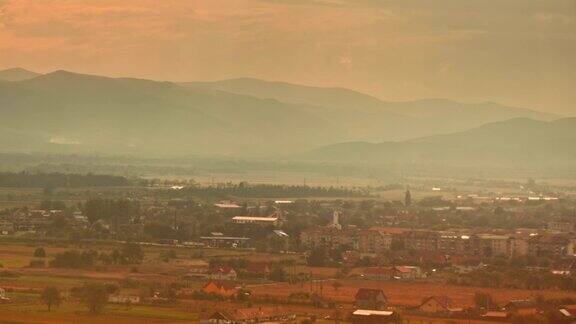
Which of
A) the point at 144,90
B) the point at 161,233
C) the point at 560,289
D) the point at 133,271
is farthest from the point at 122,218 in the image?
the point at 144,90

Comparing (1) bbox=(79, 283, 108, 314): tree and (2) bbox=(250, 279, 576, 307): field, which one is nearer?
(1) bbox=(79, 283, 108, 314): tree

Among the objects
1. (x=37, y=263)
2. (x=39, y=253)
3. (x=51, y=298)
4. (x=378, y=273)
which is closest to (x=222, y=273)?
(x=378, y=273)

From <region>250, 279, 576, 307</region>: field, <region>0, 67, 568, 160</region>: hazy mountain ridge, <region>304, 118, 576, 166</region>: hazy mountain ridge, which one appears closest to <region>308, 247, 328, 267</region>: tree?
<region>250, 279, 576, 307</region>: field

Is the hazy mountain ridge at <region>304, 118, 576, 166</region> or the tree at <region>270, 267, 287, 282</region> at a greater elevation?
the hazy mountain ridge at <region>304, 118, 576, 166</region>

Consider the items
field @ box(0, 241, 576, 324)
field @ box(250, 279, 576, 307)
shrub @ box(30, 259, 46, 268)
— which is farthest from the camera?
shrub @ box(30, 259, 46, 268)

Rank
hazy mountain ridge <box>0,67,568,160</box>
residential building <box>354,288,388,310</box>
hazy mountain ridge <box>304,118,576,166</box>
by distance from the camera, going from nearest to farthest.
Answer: residential building <box>354,288,388,310</box>
hazy mountain ridge <box>304,118,576,166</box>
hazy mountain ridge <box>0,67,568,160</box>

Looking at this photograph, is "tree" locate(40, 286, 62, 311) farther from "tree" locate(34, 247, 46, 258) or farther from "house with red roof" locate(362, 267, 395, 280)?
"house with red roof" locate(362, 267, 395, 280)

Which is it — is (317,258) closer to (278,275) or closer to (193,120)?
(278,275)
